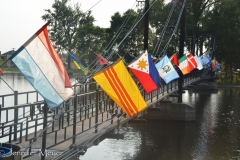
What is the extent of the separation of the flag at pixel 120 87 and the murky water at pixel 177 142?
7775 millimetres

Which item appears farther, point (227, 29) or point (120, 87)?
point (227, 29)

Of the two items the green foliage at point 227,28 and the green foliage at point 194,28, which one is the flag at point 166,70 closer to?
the green foliage at point 194,28

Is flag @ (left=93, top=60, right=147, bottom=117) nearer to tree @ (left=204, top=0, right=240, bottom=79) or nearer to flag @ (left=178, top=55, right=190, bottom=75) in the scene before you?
flag @ (left=178, top=55, right=190, bottom=75)

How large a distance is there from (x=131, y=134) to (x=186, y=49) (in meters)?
43.1

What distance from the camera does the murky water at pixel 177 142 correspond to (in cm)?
1964

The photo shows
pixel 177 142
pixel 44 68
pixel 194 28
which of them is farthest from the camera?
pixel 194 28

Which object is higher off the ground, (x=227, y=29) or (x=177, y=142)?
(x=227, y=29)

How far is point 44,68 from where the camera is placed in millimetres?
7398

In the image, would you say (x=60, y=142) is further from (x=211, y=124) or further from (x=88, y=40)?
(x=88, y=40)

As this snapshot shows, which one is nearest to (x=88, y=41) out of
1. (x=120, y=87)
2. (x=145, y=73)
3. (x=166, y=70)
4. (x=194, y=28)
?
(x=194, y=28)

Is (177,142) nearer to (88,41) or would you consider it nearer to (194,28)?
(194,28)

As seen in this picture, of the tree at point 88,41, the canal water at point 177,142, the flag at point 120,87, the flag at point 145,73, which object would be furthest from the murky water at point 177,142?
the tree at point 88,41

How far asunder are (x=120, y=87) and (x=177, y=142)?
13.2 meters

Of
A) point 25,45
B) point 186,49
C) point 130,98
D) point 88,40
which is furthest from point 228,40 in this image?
point 25,45
